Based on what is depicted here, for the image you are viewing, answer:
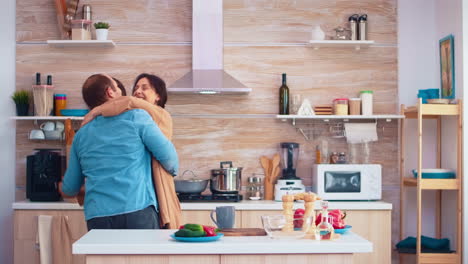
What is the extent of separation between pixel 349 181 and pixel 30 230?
7.56 feet

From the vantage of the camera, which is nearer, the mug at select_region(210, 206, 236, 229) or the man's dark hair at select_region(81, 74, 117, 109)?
the mug at select_region(210, 206, 236, 229)

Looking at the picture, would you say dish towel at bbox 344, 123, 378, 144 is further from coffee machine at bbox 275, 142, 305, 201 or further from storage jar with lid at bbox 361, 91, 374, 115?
coffee machine at bbox 275, 142, 305, 201

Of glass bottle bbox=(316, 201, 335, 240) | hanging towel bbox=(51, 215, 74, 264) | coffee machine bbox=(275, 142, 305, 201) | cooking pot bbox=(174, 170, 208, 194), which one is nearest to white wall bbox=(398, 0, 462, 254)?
coffee machine bbox=(275, 142, 305, 201)

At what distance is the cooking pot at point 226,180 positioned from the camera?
196 inches

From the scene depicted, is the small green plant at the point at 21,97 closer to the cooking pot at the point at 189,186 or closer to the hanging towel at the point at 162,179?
the cooking pot at the point at 189,186

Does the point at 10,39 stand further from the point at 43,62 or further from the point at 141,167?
the point at 141,167

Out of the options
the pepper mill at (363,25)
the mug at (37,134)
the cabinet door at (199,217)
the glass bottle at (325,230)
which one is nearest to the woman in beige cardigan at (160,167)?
the glass bottle at (325,230)

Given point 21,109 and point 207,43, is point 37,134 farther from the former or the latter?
point 207,43

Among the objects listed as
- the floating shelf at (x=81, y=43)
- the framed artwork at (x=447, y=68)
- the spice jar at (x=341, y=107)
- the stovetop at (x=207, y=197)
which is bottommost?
the stovetop at (x=207, y=197)

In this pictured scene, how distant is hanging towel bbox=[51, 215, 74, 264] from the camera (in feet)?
14.9

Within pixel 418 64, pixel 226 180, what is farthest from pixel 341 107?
pixel 226 180

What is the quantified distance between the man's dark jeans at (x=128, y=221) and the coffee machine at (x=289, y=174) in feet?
6.48

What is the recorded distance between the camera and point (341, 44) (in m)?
5.21

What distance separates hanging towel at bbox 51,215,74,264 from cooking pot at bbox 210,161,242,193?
1075 mm
